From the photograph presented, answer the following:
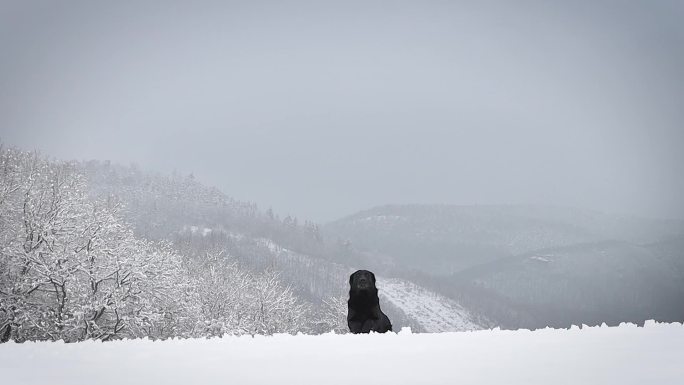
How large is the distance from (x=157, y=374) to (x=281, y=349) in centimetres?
191

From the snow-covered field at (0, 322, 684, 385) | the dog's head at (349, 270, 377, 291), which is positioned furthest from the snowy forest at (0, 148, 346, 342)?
the snow-covered field at (0, 322, 684, 385)

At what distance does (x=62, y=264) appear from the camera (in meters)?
29.3

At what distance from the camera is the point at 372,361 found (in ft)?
17.6

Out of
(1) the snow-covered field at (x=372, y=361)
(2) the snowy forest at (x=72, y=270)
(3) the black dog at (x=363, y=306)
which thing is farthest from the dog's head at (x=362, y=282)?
(2) the snowy forest at (x=72, y=270)

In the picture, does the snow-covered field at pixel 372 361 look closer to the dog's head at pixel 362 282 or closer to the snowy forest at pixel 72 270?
the dog's head at pixel 362 282

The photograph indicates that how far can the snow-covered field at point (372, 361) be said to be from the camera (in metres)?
4.46

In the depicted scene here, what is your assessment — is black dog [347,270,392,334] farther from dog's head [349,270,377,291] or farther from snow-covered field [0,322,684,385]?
snow-covered field [0,322,684,385]

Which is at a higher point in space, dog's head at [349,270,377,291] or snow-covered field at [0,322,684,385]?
snow-covered field at [0,322,684,385]

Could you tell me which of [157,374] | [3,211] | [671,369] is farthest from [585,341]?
[3,211]

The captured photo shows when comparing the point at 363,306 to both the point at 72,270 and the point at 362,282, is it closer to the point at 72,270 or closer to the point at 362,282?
the point at 362,282

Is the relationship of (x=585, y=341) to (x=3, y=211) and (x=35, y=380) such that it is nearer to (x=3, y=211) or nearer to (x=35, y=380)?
(x=35, y=380)

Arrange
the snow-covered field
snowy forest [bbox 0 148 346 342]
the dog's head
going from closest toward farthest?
the snow-covered field < the dog's head < snowy forest [bbox 0 148 346 342]

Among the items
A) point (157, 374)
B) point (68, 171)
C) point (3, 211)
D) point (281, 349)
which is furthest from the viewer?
point (68, 171)

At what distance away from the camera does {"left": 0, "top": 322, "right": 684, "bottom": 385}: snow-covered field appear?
4.46 metres
